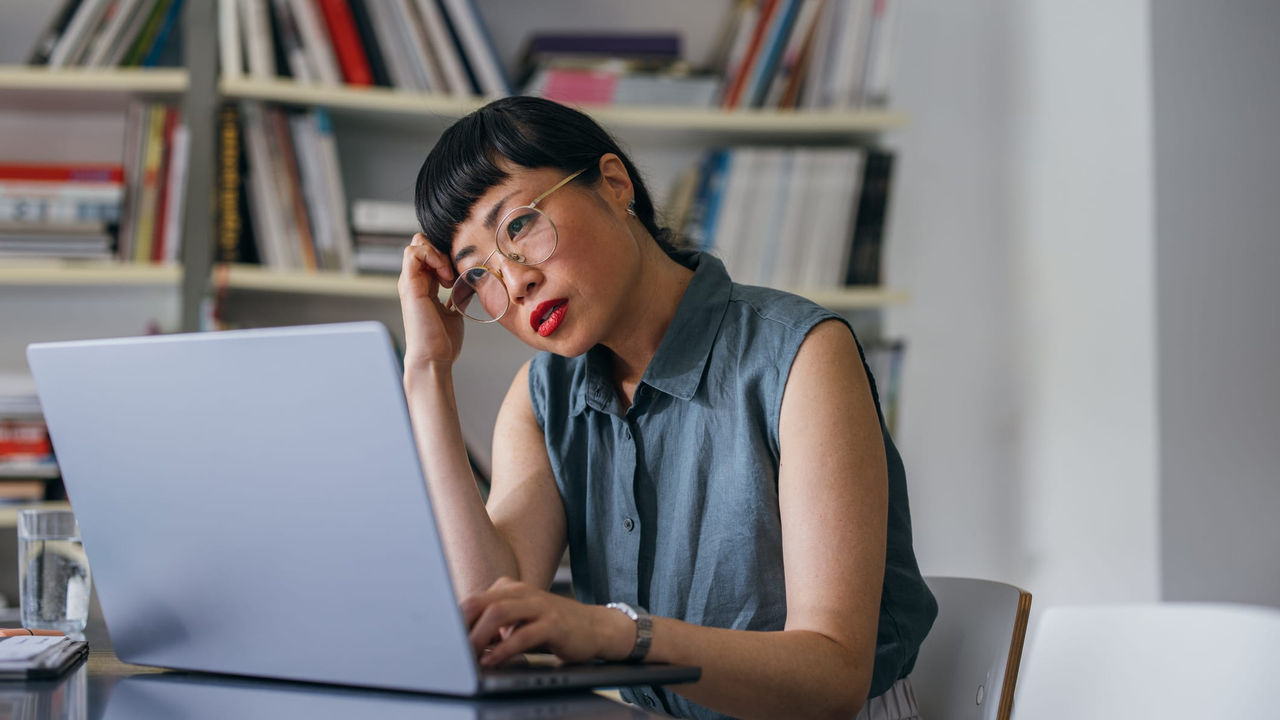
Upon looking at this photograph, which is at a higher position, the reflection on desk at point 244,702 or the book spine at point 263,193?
the reflection on desk at point 244,702

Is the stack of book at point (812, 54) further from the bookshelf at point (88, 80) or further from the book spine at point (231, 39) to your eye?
the bookshelf at point (88, 80)

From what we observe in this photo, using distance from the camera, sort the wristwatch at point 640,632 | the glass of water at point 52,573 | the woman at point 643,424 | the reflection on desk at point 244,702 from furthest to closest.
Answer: the glass of water at point 52,573
the woman at point 643,424
the wristwatch at point 640,632
the reflection on desk at point 244,702

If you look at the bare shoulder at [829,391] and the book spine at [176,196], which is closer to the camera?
the bare shoulder at [829,391]

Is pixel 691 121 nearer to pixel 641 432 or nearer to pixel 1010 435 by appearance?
pixel 1010 435

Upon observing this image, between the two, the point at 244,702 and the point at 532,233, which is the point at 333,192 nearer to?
the point at 532,233

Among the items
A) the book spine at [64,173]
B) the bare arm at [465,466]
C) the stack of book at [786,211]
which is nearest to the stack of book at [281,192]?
the book spine at [64,173]

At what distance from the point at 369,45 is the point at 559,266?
1.25m

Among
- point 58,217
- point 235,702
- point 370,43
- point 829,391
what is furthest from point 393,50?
point 235,702

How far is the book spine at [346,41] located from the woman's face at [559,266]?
44.8 inches

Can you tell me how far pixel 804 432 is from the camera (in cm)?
99

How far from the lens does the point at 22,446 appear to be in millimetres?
2002

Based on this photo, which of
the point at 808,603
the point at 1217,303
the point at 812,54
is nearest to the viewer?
the point at 808,603

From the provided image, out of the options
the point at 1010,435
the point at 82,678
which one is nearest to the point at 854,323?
the point at 1010,435

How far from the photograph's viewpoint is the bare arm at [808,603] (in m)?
0.71
